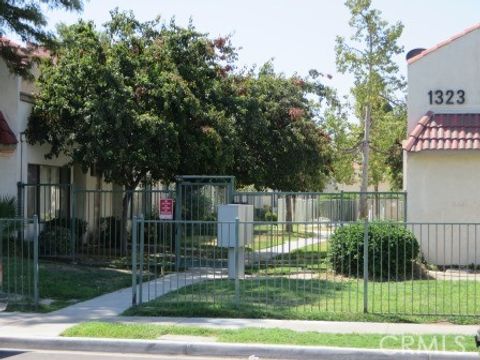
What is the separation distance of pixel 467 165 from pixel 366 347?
1008 cm

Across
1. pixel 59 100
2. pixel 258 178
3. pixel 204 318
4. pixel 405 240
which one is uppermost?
pixel 59 100

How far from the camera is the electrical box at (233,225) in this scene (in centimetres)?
1459

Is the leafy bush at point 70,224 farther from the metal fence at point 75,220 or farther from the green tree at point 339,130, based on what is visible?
the green tree at point 339,130

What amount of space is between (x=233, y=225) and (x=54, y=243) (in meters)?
6.13

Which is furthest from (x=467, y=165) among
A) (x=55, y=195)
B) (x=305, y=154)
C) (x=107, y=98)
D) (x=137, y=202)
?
(x=137, y=202)

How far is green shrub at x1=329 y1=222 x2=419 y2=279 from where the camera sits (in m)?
15.7

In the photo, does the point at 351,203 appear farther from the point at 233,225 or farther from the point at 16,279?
the point at 16,279

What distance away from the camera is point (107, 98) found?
59.4ft

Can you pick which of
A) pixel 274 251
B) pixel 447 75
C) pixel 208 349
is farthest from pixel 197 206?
pixel 208 349

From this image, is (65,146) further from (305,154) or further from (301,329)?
(301,329)

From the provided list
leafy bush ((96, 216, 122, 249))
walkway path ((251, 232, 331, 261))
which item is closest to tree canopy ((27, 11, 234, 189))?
walkway path ((251, 232, 331, 261))

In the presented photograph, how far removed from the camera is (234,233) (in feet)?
49.4

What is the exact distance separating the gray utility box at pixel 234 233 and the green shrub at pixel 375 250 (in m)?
2.08

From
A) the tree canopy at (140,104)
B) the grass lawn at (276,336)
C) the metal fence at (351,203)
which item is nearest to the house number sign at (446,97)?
the metal fence at (351,203)
